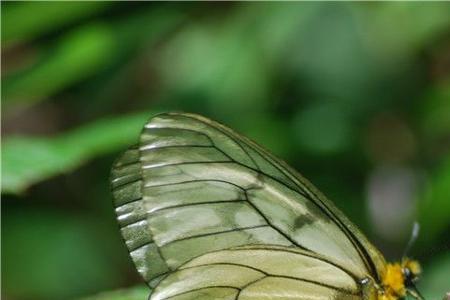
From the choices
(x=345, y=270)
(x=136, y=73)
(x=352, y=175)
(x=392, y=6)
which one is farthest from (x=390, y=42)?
(x=345, y=270)

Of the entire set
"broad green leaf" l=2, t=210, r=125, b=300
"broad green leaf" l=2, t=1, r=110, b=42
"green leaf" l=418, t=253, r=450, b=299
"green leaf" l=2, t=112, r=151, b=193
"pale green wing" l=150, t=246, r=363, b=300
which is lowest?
"broad green leaf" l=2, t=210, r=125, b=300

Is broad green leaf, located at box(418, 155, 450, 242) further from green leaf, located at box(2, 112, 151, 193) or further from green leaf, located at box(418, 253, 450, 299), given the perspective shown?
green leaf, located at box(2, 112, 151, 193)

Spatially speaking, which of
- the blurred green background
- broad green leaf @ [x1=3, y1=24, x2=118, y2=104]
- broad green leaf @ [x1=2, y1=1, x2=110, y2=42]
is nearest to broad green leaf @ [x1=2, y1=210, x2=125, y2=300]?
the blurred green background

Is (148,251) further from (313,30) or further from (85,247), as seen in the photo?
(313,30)

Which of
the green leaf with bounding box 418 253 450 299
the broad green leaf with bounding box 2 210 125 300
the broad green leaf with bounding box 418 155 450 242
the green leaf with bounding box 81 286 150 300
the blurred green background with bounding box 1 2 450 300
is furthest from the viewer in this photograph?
the broad green leaf with bounding box 2 210 125 300

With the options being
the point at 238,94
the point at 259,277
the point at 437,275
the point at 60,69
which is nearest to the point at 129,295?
the point at 259,277

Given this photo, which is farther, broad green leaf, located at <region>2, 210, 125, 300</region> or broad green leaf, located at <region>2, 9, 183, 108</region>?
broad green leaf, located at <region>2, 210, 125, 300</region>

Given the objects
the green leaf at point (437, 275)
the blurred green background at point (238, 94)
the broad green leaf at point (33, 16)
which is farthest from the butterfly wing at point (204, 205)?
the broad green leaf at point (33, 16)

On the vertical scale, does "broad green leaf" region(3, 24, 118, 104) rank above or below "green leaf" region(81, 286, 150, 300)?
above
